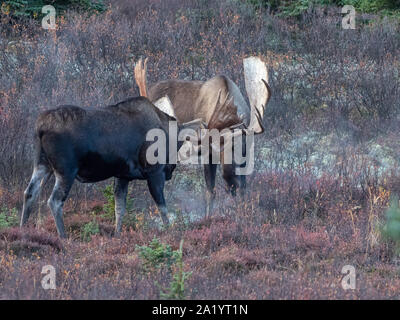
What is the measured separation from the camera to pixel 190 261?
6.25m

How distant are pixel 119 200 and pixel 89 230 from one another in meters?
0.64

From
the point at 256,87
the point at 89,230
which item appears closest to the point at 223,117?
the point at 256,87

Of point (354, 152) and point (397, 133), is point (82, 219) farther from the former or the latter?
point (397, 133)

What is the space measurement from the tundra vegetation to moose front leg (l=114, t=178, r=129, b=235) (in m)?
0.16

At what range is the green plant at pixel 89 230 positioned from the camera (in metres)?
7.50

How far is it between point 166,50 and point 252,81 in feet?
16.8

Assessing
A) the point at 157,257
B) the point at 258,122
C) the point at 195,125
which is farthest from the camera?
the point at 195,125

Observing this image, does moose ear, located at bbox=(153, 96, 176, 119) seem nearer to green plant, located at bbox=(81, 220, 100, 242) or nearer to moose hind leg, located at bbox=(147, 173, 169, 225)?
moose hind leg, located at bbox=(147, 173, 169, 225)

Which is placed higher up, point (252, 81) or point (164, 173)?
point (252, 81)

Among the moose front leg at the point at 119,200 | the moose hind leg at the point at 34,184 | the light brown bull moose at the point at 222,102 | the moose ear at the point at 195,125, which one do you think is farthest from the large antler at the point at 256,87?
the moose hind leg at the point at 34,184

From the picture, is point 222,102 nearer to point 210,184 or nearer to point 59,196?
point 210,184

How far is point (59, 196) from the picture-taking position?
7.25 meters

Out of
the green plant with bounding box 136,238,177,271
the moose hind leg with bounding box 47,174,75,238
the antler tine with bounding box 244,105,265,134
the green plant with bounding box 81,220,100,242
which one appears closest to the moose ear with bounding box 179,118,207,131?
the antler tine with bounding box 244,105,265,134
